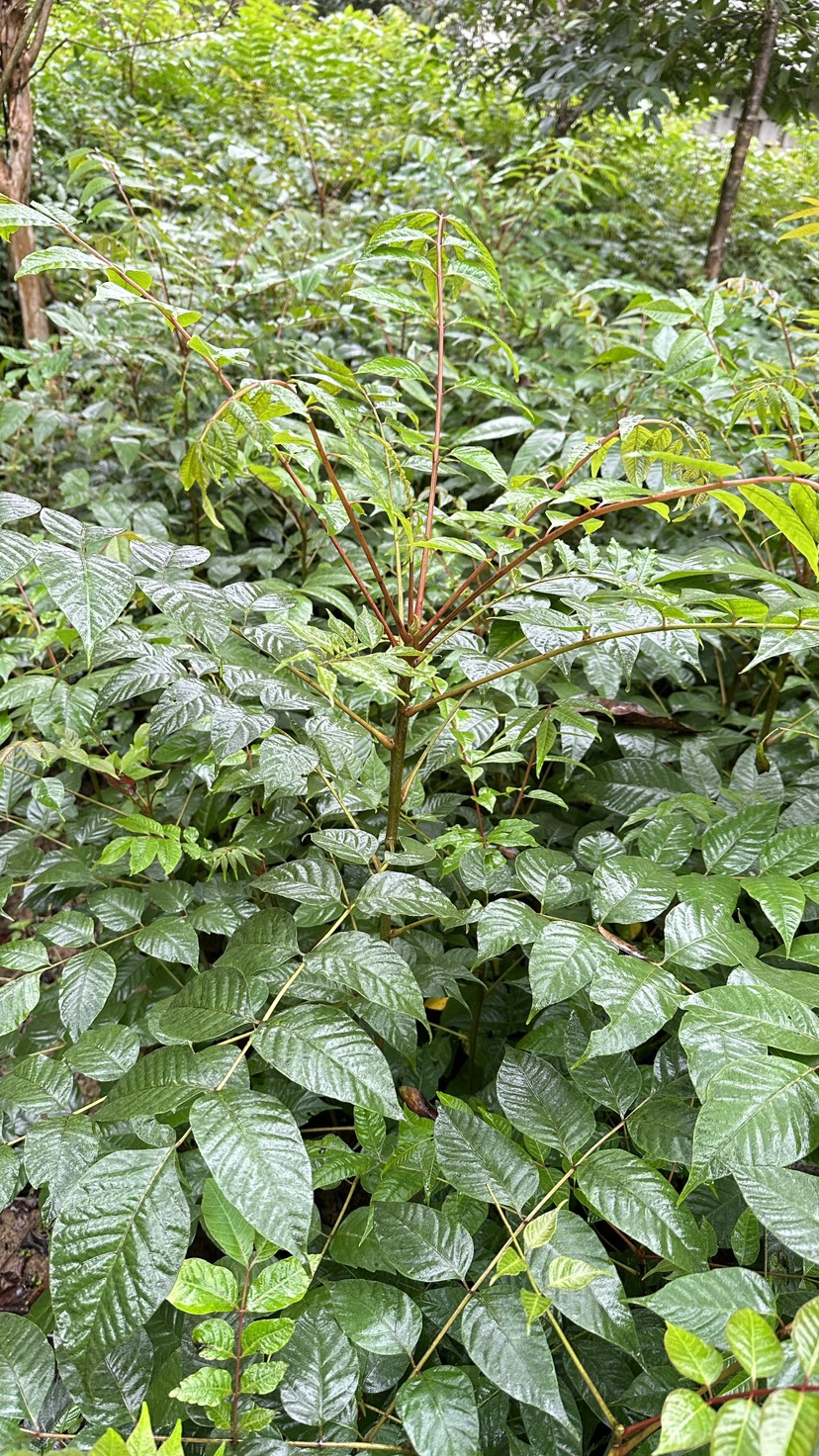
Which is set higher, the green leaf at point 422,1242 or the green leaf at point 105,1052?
the green leaf at point 105,1052

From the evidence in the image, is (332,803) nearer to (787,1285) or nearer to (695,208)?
(787,1285)

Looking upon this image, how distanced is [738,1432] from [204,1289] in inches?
15.2

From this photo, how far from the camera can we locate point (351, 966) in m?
0.79

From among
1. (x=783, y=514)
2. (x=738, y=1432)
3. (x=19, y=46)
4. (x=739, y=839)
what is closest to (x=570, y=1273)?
(x=738, y=1432)

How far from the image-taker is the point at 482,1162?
2.61 ft

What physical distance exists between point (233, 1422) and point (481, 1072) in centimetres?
59

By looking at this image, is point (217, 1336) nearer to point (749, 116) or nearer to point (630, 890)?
point (630, 890)

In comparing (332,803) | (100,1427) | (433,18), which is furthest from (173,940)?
(433,18)

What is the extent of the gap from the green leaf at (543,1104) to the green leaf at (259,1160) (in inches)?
10.0

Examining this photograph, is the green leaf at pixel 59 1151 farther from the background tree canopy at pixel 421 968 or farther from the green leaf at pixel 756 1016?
the green leaf at pixel 756 1016

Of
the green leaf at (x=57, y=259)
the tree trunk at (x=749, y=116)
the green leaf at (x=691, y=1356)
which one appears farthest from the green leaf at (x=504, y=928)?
the tree trunk at (x=749, y=116)

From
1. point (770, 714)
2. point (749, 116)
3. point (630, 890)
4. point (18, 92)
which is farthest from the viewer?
point (749, 116)

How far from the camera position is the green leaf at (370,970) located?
2.50 ft

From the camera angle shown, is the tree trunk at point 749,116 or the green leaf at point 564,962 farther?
the tree trunk at point 749,116
